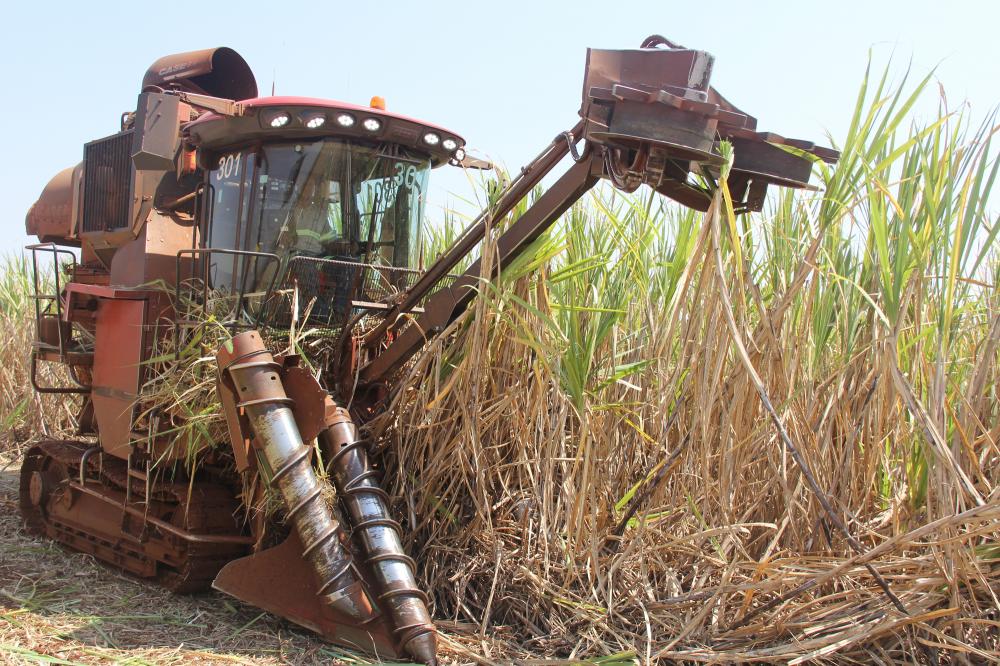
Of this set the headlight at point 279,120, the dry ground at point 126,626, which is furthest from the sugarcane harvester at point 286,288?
the dry ground at point 126,626

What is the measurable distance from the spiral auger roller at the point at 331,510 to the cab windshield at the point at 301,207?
0.85 metres

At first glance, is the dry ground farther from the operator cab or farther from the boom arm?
the boom arm

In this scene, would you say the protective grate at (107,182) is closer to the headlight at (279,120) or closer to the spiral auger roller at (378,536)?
the headlight at (279,120)

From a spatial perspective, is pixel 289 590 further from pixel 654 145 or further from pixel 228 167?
pixel 228 167

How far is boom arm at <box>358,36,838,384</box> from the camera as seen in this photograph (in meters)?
2.94

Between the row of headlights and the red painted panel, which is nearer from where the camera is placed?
the row of headlights

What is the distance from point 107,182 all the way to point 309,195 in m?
1.91

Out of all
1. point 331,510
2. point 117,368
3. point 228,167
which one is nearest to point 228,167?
point 228,167

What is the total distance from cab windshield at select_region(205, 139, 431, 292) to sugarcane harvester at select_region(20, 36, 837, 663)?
1 cm

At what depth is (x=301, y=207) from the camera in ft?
14.4

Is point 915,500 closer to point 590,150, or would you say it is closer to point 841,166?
point 841,166

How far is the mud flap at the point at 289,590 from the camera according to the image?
3.29 metres

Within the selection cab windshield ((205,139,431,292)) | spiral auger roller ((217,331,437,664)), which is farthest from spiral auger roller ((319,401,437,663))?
cab windshield ((205,139,431,292))

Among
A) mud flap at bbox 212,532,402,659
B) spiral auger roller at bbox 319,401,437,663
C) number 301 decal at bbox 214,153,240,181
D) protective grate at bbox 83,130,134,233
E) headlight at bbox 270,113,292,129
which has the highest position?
headlight at bbox 270,113,292,129
